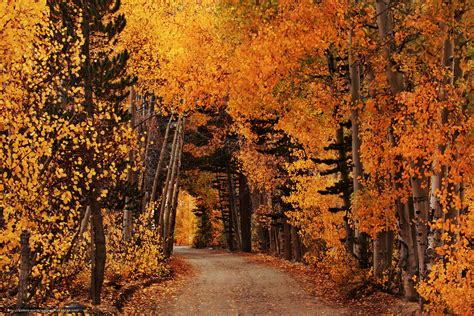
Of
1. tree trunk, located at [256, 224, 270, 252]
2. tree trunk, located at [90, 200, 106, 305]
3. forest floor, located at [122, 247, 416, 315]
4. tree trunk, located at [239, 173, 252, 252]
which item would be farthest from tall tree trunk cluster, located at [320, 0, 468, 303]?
tree trunk, located at [256, 224, 270, 252]

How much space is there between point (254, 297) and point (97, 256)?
15.9 feet

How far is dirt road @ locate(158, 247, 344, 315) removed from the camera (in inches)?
571

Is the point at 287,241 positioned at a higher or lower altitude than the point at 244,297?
higher

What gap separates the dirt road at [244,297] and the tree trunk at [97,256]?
1.75 metres

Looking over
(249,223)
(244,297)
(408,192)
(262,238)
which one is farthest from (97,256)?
(262,238)

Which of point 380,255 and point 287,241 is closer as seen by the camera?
point 380,255

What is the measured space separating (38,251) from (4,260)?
2.19 m

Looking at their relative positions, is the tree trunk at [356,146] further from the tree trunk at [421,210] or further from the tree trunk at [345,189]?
the tree trunk at [421,210]

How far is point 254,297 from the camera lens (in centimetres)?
1675

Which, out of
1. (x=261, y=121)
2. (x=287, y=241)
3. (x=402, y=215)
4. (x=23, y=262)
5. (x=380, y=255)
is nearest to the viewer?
(x=23, y=262)

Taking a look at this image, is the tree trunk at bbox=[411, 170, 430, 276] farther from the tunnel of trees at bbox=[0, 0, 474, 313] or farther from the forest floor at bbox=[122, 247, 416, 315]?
the forest floor at bbox=[122, 247, 416, 315]

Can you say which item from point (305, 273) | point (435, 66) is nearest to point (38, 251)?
point (435, 66)

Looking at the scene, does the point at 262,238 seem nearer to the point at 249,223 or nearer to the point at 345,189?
the point at 249,223

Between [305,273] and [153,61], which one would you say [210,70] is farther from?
[305,273]
